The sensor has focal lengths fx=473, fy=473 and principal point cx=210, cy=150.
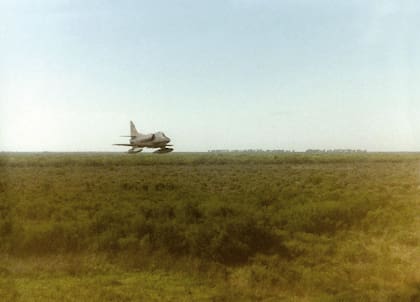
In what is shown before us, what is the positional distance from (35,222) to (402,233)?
13.2 m

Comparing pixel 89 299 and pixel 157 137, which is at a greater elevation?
pixel 157 137

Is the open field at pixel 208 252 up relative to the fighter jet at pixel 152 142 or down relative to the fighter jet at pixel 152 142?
down

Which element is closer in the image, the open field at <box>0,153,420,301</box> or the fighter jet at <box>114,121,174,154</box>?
the open field at <box>0,153,420,301</box>

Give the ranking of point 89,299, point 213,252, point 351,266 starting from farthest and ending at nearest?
point 213,252 < point 351,266 < point 89,299

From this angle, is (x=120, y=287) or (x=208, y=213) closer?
(x=120, y=287)

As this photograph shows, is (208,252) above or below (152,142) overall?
below

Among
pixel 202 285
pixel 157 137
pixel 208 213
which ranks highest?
pixel 157 137

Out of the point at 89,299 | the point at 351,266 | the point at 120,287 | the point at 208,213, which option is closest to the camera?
the point at 89,299

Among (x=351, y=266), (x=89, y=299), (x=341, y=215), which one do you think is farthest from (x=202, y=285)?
(x=341, y=215)

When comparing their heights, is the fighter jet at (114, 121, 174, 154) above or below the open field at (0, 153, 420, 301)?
above

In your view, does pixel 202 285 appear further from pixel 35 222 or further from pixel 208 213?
pixel 35 222

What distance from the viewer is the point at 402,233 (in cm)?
1644

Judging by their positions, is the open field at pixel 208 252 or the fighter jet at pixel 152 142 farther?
the fighter jet at pixel 152 142

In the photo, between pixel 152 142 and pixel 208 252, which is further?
pixel 152 142
